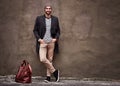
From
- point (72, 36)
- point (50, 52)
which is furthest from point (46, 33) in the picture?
point (72, 36)

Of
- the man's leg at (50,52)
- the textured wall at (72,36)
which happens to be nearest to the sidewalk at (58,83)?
the textured wall at (72,36)

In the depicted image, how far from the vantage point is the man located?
11.6 meters

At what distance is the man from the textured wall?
0.35 metres

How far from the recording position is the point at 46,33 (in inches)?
457

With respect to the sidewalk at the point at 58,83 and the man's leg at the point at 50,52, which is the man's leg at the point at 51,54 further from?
the sidewalk at the point at 58,83

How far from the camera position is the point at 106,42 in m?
12.0

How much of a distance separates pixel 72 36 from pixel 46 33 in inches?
31.7

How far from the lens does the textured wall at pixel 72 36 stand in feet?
39.2

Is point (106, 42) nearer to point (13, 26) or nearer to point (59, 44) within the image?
point (59, 44)

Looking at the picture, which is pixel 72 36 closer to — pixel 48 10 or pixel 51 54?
pixel 51 54

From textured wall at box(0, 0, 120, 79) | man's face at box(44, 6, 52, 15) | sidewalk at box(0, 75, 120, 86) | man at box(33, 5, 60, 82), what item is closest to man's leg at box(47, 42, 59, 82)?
man at box(33, 5, 60, 82)

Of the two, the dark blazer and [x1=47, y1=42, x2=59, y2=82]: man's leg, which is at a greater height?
the dark blazer

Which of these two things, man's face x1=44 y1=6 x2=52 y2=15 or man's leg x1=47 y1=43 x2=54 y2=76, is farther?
man's leg x1=47 y1=43 x2=54 y2=76

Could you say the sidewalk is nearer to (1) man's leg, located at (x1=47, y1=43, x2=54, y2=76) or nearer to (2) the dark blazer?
(1) man's leg, located at (x1=47, y1=43, x2=54, y2=76)
